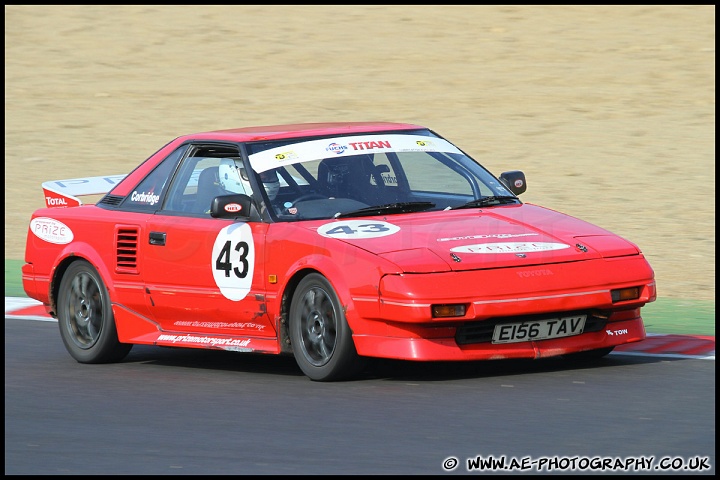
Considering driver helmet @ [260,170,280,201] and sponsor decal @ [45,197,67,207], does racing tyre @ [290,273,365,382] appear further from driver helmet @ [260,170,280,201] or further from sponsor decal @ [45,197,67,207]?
sponsor decal @ [45,197,67,207]

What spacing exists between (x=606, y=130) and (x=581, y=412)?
12.9 m

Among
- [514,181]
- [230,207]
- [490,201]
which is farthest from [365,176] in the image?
[514,181]

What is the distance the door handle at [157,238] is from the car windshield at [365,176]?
0.75 metres

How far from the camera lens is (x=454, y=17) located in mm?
26656

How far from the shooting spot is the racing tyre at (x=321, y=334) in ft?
26.6

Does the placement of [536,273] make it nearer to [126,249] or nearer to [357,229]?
[357,229]

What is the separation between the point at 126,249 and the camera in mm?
9539

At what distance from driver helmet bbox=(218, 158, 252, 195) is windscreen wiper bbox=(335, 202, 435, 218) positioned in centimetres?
70

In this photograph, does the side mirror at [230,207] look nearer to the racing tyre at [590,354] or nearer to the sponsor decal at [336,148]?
the sponsor decal at [336,148]

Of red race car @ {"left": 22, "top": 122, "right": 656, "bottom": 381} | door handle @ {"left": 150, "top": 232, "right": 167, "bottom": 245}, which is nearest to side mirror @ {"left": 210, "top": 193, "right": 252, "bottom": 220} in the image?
red race car @ {"left": 22, "top": 122, "right": 656, "bottom": 381}

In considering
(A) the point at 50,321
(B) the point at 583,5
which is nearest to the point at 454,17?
(B) the point at 583,5

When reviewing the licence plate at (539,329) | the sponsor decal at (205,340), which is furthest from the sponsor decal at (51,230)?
the licence plate at (539,329)

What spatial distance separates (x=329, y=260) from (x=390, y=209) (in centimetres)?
83

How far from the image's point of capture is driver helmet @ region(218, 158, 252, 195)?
9.11 metres
